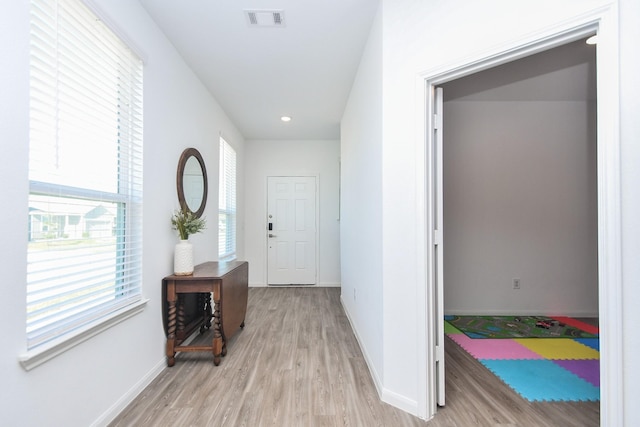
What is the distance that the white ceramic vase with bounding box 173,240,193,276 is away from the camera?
2402mm

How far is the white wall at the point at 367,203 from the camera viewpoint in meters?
2.04

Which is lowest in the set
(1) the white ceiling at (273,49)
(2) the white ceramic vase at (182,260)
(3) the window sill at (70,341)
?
(3) the window sill at (70,341)

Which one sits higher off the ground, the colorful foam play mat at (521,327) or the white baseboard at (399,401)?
the white baseboard at (399,401)

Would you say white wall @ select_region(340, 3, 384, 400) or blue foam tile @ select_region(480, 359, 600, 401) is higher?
white wall @ select_region(340, 3, 384, 400)

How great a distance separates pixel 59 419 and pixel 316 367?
1532mm

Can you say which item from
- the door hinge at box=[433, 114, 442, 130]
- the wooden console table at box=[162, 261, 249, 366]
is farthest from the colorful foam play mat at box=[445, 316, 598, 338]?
the wooden console table at box=[162, 261, 249, 366]

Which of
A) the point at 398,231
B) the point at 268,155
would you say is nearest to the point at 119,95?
the point at 398,231

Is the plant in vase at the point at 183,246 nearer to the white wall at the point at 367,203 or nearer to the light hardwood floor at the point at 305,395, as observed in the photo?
the light hardwood floor at the point at 305,395

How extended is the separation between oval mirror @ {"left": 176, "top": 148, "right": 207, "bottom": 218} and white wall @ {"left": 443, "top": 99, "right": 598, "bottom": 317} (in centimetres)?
275

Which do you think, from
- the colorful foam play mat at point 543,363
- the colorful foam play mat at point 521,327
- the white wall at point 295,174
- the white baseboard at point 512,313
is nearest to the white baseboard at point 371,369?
the colorful foam play mat at point 543,363

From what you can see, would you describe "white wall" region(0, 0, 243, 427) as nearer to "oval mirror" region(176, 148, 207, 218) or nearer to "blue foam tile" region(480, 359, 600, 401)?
"oval mirror" region(176, 148, 207, 218)

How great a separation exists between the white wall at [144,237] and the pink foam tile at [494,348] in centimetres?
254

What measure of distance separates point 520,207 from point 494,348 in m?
1.80

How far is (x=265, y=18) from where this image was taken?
215cm
